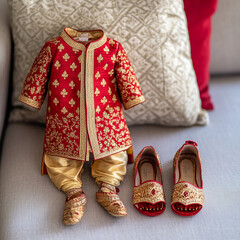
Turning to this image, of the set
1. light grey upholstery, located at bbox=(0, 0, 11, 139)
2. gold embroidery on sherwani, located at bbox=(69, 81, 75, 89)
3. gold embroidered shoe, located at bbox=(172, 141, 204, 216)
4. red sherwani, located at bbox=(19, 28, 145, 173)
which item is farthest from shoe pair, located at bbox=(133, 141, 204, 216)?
light grey upholstery, located at bbox=(0, 0, 11, 139)

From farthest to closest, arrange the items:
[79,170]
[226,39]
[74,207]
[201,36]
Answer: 1. [226,39]
2. [201,36]
3. [79,170]
4. [74,207]

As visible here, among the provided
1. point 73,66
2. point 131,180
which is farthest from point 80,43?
point 131,180

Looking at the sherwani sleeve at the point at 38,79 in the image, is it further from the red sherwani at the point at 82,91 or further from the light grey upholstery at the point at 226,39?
the light grey upholstery at the point at 226,39

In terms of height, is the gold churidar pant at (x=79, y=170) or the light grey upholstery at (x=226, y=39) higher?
the light grey upholstery at (x=226, y=39)

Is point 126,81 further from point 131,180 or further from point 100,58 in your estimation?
point 131,180

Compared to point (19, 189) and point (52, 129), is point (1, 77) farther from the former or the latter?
point (19, 189)

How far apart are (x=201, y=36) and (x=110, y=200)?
29.5 inches

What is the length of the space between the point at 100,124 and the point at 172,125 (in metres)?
0.36

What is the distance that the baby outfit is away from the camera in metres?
1.15

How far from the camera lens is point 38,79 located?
116 cm

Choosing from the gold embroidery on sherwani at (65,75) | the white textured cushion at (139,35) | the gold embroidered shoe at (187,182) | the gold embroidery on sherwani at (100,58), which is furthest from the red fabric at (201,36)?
the gold embroidery on sherwani at (65,75)

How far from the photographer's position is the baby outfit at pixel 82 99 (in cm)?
115

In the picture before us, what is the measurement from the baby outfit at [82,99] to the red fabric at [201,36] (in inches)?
14.6

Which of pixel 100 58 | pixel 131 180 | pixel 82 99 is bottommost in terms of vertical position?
pixel 131 180
